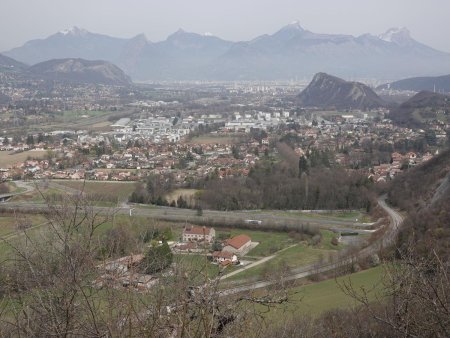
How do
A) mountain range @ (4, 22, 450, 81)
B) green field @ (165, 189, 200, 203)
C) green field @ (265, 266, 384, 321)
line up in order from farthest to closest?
mountain range @ (4, 22, 450, 81)
green field @ (165, 189, 200, 203)
green field @ (265, 266, 384, 321)

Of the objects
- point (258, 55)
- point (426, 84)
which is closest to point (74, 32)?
point (258, 55)

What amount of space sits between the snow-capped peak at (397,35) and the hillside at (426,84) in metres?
112

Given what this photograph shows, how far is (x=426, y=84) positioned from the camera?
254ft

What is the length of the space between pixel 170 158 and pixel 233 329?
83.7 ft

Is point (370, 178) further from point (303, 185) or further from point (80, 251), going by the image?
point (80, 251)

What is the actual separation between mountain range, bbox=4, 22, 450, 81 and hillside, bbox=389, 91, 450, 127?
8472 centimetres

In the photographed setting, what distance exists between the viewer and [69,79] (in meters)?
81.7

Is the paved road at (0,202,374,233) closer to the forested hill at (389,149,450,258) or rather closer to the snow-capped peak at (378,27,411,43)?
the forested hill at (389,149,450,258)

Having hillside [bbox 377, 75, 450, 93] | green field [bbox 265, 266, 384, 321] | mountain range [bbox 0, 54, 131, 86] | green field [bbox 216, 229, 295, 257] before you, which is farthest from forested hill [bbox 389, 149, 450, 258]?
mountain range [bbox 0, 54, 131, 86]

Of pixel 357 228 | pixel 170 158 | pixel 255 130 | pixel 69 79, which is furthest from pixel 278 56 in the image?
pixel 357 228

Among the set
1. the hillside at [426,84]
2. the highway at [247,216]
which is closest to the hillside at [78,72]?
the hillside at [426,84]

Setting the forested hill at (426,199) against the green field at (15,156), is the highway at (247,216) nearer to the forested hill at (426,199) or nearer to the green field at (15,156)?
the forested hill at (426,199)

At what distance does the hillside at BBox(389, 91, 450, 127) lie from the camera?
38.6 meters

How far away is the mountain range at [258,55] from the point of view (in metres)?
140
